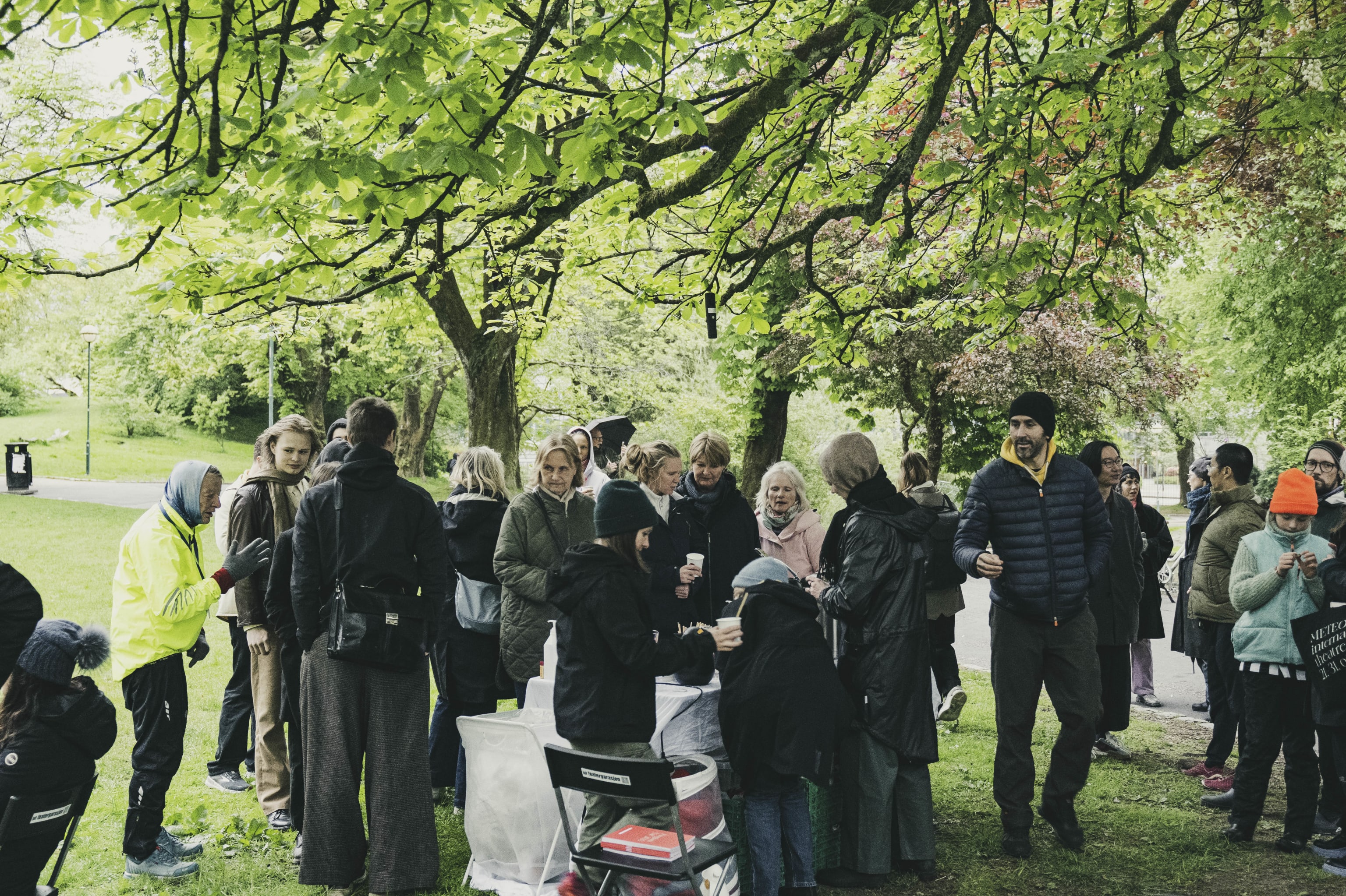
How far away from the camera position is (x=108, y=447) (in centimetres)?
3928

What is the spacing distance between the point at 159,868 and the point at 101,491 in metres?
27.6

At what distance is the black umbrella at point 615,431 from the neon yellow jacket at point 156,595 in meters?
3.79

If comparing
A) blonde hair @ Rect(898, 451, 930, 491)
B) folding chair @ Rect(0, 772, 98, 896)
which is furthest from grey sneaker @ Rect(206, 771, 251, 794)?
blonde hair @ Rect(898, 451, 930, 491)

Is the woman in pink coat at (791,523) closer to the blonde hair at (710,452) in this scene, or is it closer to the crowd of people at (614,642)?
the crowd of people at (614,642)

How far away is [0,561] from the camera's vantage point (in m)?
3.27

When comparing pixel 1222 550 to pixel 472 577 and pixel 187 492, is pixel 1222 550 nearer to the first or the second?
pixel 472 577

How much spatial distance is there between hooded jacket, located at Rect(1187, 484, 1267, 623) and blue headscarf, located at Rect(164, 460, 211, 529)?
6.21 metres

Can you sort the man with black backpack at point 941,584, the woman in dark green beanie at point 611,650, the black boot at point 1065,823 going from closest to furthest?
1. the woman in dark green beanie at point 611,650
2. the black boot at point 1065,823
3. the man with black backpack at point 941,584

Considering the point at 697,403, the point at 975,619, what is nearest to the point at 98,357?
the point at 697,403

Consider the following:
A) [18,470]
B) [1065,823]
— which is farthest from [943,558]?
[18,470]

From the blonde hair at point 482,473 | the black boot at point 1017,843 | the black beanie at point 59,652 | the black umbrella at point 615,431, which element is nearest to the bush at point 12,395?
the black umbrella at point 615,431

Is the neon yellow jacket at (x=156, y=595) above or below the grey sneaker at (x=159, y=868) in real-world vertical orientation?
above

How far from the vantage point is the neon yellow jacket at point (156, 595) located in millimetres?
4992

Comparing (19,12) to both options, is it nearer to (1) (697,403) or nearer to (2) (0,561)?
(2) (0,561)
